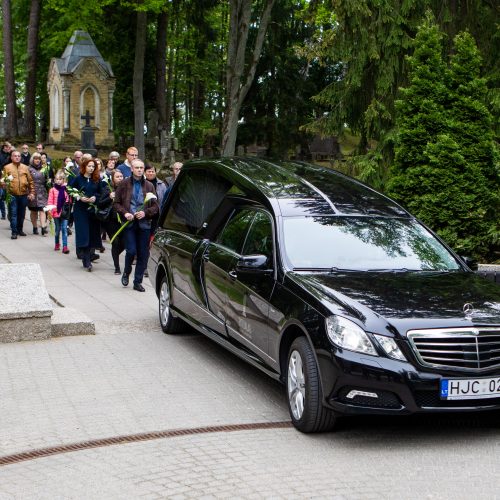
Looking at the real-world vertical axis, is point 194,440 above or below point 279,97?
below

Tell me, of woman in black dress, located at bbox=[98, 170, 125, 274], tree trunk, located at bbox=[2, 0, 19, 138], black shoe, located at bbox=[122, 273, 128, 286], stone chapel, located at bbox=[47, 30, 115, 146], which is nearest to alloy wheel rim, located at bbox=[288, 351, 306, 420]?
black shoe, located at bbox=[122, 273, 128, 286]

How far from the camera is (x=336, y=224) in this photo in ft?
26.7

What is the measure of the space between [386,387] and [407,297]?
2.75ft

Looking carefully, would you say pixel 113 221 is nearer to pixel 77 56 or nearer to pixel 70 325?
pixel 70 325

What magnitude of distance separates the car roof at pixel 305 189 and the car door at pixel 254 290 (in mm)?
257

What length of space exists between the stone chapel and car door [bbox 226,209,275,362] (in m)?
44.7

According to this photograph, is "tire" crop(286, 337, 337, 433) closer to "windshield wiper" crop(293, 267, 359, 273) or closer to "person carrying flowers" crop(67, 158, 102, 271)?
"windshield wiper" crop(293, 267, 359, 273)

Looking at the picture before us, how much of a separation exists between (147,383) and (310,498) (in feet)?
10.5

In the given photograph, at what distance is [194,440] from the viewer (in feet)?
21.7

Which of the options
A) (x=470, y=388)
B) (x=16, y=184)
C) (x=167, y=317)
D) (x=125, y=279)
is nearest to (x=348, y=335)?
(x=470, y=388)

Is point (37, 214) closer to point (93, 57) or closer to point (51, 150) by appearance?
point (51, 150)

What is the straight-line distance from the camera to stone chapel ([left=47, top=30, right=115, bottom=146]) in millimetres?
52438

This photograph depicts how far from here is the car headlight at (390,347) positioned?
249 inches

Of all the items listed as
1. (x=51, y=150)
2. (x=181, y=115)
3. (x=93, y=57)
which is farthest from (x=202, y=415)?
(x=181, y=115)
